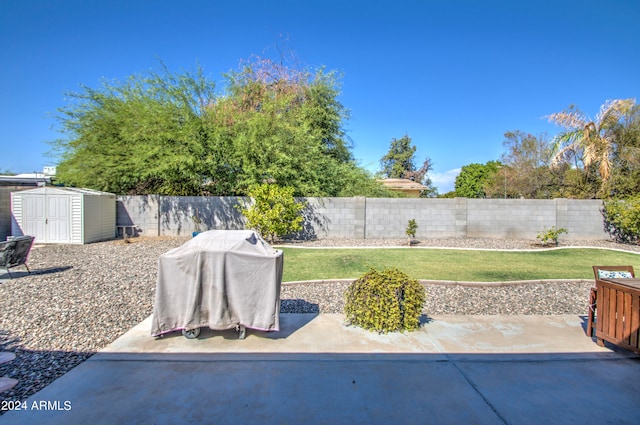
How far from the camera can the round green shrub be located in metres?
4.17

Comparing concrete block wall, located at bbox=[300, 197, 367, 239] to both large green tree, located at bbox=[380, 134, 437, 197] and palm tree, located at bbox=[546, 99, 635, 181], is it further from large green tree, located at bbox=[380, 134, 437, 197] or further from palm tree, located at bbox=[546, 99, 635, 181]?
large green tree, located at bbox=[380, 134, 437, 197]

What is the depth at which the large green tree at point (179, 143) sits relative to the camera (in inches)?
497

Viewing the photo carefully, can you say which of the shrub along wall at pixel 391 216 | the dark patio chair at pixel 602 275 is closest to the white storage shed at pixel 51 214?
the shrub along wall at pixel 391 216

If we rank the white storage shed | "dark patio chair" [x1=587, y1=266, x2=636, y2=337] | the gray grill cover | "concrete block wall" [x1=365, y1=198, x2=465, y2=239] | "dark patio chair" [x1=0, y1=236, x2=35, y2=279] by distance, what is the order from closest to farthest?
1. the gray grill cover
2. "dark patio chair" [x1=587, y1=266, x2=636, y2=337]
3. "dark patio chair" [x1=0, y1=236, x2=35, y2=279]
4. the white storage shed
5. "concrete block wall" [x1=365, y1=198, x2=465, y2=239]

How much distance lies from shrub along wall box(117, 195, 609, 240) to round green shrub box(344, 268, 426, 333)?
9067 mm

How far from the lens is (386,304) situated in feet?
13.8

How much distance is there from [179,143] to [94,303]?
8.41m

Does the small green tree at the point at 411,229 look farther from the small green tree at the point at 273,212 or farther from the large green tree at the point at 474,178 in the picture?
the large green tree at the point at 474,178

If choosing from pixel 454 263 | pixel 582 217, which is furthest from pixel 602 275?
pixel 582 217

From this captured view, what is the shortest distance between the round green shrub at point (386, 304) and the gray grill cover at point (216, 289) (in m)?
1.08

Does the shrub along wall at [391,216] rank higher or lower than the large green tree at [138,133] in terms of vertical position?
lower

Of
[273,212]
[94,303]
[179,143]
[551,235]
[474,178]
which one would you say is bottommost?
[94,303]

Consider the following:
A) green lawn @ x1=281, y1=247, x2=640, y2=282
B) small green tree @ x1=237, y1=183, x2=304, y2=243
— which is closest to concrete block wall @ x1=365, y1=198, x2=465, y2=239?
green lawn @ x1=281, y1=247, x2=640, y2=282

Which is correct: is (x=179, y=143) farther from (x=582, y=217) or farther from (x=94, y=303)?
(x=582, y=217)
